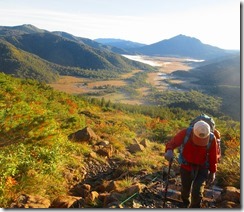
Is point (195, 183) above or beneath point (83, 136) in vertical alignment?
above

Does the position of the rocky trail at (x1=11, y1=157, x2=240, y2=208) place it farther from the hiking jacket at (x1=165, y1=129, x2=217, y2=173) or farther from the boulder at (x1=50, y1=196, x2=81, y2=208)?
the hiking jacket at (x1=165, y1=129, x2=217, y2=173)

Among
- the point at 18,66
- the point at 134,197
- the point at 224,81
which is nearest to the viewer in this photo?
the point at 134,197

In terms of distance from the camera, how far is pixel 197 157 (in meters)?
4.62

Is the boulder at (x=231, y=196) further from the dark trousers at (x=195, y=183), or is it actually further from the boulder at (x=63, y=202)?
the boulder at (x=63, y=202)

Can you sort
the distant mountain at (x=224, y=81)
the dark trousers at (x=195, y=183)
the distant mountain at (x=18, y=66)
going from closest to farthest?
the dark trousers at (x=195, y=183) → the distant mountain at (x=224, y=81) → the distant mountain at (x=18, y=66)

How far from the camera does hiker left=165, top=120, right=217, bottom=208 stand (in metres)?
4.52

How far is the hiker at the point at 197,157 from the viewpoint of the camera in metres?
4.52

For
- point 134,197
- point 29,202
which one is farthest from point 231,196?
point 29,202

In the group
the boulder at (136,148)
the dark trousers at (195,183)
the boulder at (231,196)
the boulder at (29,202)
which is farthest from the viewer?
the boulder at (136,148)

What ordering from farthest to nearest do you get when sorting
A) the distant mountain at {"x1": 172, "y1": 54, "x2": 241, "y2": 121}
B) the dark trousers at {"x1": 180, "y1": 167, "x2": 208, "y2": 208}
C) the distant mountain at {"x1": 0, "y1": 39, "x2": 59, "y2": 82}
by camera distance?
the distant mountain at {"x1": 0, "y1": 39, "x2": 59, "y2": 82}, the distant mountain at {"x1": 172, "y1": 54, "x2": 241, "y2": 121}, the dark trousers at {"x1": 180, "y1": 167, "x2": 208, "y2": 208}

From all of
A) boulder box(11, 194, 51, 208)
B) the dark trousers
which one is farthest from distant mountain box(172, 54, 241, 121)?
boulder box(11, 194, 51, 208)

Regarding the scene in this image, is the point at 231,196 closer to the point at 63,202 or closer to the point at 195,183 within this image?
the point at 195,183

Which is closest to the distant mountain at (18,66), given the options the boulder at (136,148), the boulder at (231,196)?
the boulder at (136,148)

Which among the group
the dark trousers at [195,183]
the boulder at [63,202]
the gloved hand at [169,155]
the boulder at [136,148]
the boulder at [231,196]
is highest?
the gloved hand at [169,155]
